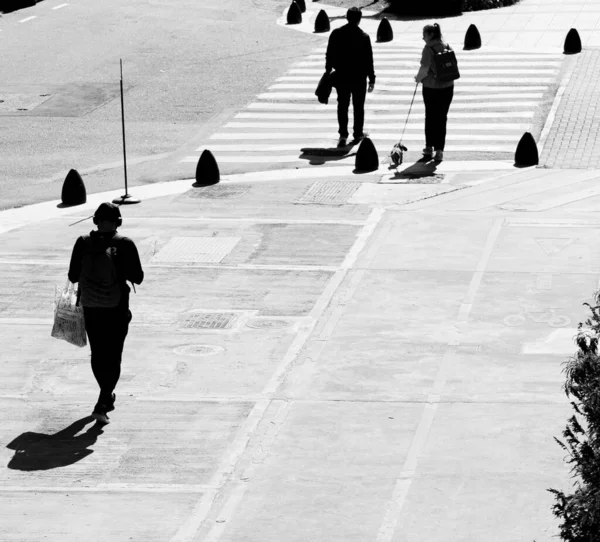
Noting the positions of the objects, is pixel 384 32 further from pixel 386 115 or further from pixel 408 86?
pixel 386 115

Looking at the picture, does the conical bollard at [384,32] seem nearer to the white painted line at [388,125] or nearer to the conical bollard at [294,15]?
the conical bollard at [294,15]

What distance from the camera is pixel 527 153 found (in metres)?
19.2

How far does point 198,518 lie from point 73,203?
9688 mm

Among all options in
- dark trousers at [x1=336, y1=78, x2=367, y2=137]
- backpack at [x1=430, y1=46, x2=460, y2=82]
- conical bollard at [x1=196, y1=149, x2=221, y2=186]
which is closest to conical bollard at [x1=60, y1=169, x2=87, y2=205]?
conical bollard at [x1=196, y1=149, x2=221, y2=186]

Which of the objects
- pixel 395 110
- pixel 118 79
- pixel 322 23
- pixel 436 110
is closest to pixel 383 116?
pixel 395 110

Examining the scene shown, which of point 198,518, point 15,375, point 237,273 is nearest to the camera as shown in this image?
point 198,518

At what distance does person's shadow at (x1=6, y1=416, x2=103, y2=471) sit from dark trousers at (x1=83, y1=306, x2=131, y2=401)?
319 millimetres

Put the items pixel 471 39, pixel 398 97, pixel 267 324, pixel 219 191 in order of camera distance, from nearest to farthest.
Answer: pixel 267 324
pixel 219 191
pixel 398 97
pixel 471 39

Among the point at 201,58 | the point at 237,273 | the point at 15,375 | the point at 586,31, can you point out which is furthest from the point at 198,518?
the point at 586,31

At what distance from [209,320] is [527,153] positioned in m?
7.71

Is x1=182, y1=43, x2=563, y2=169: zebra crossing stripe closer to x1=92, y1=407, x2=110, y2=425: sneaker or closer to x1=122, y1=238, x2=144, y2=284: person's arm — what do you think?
x1=122, y1=238, x2=144, y2=284: person's arm

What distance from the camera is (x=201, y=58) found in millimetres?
29141

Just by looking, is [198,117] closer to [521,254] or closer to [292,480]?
[521,254]

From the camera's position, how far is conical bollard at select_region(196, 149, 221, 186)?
61.2 feet
